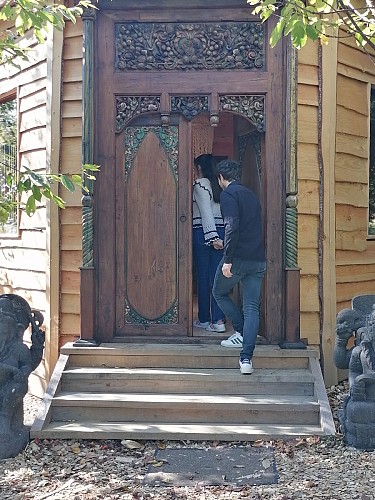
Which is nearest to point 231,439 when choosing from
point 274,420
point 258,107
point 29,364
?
point 274,420

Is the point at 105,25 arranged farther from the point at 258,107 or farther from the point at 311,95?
the point at 311,95

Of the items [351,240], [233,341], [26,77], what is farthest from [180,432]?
[26,77]

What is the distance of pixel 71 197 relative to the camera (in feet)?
20.4

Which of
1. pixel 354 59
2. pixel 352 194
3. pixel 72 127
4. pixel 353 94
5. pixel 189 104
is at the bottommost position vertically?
pixel 352 194

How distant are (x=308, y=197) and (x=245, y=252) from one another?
1302 millimetres

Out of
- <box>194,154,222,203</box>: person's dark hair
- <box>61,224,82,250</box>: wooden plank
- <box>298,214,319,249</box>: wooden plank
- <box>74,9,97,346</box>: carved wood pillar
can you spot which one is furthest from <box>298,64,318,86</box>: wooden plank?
<box>61,224,82,250</box>: wooden plank

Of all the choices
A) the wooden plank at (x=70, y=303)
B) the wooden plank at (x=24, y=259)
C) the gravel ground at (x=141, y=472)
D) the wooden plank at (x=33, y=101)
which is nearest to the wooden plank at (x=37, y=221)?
the wooden plank at (x=24, y=259)

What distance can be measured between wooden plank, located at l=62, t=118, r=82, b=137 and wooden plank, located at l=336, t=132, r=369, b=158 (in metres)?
2.60

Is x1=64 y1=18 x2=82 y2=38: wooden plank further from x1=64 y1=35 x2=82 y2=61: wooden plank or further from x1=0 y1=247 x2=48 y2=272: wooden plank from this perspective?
x1=0 y1=247 x2=48 y2=272: wooden plank

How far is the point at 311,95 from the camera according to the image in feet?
19.9

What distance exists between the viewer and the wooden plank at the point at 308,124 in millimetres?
6008

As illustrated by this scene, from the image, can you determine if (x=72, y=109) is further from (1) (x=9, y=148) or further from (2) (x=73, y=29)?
(1) (x=9, y=148)

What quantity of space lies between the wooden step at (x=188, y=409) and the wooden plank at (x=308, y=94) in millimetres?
2851

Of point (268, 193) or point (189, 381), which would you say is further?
point (268, 193)
